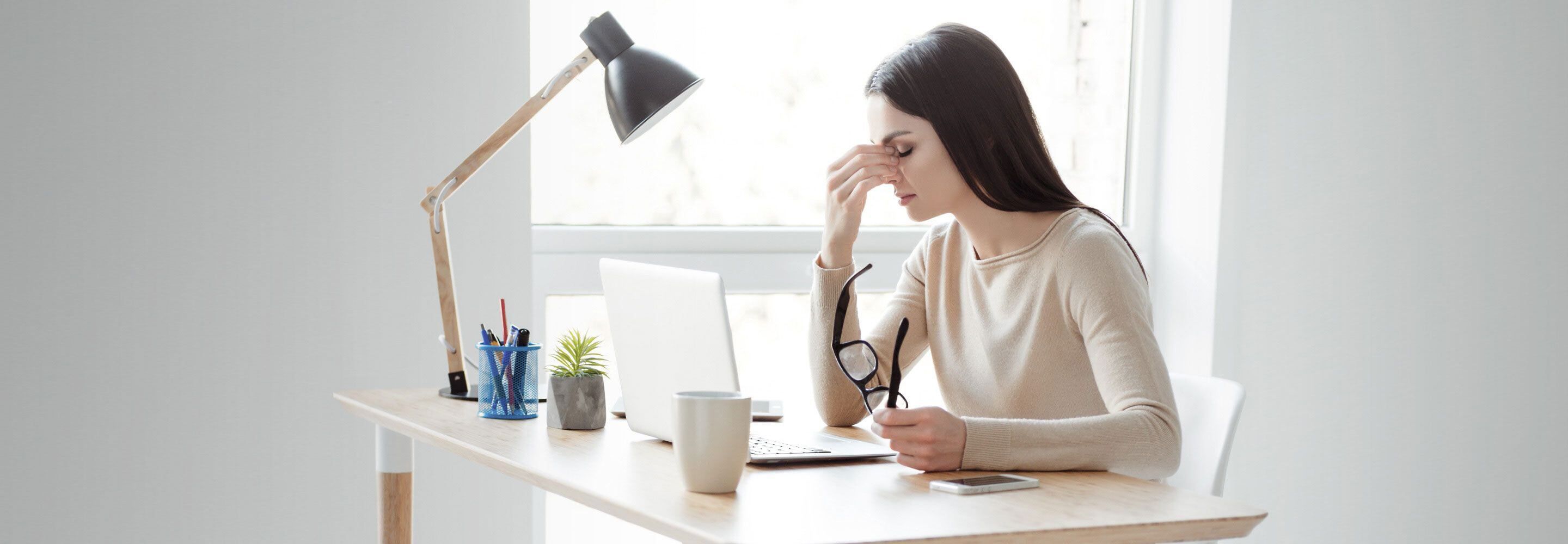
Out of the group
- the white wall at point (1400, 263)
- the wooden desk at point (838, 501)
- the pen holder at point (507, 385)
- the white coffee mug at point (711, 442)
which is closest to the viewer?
the wooden desk at point (838, 501)

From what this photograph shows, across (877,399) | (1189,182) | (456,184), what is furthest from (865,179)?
(1189,182)

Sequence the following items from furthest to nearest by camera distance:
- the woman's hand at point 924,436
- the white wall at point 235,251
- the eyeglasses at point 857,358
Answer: the white wall at point 235,251 → the eyeglasses at point 857,358 → the woman's hand at point 924,436

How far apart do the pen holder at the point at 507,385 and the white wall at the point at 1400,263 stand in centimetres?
188

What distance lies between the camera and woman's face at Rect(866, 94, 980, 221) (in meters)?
1.67

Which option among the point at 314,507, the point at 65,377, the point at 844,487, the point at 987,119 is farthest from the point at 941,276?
the point at 65,377

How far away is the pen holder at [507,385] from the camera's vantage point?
1.63 metres

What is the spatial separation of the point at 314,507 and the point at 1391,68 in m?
2.49

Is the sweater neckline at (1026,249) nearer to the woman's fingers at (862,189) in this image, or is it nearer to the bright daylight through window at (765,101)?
the woman's fingers at (862,189)

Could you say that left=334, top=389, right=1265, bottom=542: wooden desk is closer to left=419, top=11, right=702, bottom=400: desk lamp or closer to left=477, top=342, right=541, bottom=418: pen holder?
left=477, top=342, right=541, bottom=418: pen holder

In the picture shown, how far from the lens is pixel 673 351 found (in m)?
1.44

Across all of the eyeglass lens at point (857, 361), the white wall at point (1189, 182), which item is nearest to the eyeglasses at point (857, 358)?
the eyeglass lens at point (857, 361)

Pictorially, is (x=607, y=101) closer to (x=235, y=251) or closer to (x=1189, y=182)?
(x=235, y=251)

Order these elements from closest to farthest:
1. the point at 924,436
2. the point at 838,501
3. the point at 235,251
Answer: the point at 838,501 < the point at 924,436 < the point at 235,251

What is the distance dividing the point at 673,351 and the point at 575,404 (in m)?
0.18
